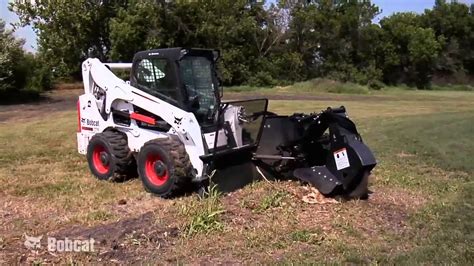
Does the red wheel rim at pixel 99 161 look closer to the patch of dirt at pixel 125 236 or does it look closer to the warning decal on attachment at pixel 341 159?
the patch of dirt at pixel 125 236

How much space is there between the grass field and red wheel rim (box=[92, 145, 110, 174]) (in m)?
0.21

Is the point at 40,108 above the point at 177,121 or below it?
below

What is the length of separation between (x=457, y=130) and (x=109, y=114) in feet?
31.6

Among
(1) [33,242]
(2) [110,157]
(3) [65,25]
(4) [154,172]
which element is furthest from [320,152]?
(3) [65,25]

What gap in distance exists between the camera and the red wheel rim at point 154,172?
784 cm

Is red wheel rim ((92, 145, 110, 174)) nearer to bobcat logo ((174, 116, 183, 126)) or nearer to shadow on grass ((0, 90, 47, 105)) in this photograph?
bobcat logo ((174, 116, 183, 126))

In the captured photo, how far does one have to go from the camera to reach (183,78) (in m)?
8.02

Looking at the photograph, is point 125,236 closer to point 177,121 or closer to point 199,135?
point 199,135

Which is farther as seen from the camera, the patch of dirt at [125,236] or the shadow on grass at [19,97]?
the shadow on grass at [19,97]

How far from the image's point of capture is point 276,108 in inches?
960

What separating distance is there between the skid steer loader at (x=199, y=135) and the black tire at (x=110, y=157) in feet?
0.05

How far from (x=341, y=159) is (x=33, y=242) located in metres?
3.71

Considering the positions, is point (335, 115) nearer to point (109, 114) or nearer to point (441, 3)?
point (109, 114)

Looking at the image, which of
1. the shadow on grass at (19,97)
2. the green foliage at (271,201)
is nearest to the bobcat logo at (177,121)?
the green foliage at (271,201)
